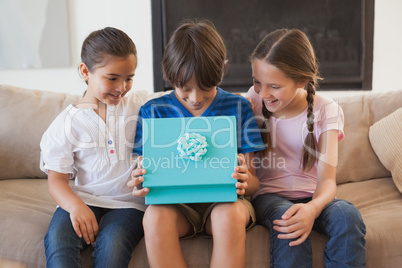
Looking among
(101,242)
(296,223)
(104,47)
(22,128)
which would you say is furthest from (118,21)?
(296,223)

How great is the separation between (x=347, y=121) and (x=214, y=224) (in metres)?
0.78

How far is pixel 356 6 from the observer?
9.95 feet

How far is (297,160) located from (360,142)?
1.18 ft

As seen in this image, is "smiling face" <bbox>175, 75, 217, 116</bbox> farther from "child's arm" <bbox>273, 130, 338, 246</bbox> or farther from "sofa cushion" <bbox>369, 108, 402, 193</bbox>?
"sofa cushion" <bbox>369, 108, 402, 193</bbox>

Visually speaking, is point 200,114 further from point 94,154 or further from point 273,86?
point 94,154

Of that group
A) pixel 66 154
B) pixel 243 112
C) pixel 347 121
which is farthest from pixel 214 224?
pixel 347 121

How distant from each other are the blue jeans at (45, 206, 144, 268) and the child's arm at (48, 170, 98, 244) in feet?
0.06

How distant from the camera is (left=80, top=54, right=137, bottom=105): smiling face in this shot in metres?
1.29

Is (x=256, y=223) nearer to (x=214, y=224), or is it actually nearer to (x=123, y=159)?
(x=214, y=224)

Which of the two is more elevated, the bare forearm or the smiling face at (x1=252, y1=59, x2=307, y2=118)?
the smiling face at (x1=252, y1=59, x2=307, y2=118)

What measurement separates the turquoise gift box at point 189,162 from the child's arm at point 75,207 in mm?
185

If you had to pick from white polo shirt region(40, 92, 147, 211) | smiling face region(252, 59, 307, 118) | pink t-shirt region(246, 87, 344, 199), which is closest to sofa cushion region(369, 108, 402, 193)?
pink t-shirt region(246, 87, 344, 199)

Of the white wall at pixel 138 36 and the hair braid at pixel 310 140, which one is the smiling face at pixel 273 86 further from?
the white wall at pixel 138 36

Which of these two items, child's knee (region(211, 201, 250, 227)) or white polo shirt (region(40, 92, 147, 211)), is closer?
child's knee (region(211, 201, 250, 227))
